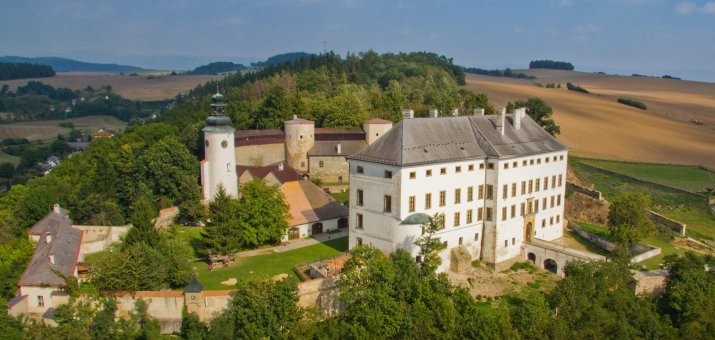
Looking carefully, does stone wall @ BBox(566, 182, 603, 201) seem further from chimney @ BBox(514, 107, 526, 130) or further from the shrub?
the shrub

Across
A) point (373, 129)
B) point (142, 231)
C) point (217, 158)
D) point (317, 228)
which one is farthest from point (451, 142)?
point (373, 129)

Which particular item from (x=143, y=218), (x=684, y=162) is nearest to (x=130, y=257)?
(x=143, y=218)

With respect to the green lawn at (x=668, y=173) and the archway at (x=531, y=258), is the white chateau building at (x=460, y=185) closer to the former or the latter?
the archway at (x=531, y=258)

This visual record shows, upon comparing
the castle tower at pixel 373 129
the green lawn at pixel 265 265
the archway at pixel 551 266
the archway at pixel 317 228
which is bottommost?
the archway at pixel 551 266

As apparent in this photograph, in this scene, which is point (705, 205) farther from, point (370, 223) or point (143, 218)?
point (143, 218)

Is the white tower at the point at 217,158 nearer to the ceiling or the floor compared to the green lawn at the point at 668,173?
nearer to the ceiling

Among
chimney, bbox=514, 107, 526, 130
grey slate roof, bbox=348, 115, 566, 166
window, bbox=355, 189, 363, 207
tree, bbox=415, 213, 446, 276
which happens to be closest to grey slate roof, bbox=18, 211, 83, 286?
window, bbox=355, 189, 363, 207

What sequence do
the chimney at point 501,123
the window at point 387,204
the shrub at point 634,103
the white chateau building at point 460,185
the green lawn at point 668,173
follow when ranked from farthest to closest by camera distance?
1. the shrub at point 634,103
2. the green lawn at point 668,173
3. the chimney at point 501,123
4. the window at point 387,204
5. the white chateau building at point 460,185

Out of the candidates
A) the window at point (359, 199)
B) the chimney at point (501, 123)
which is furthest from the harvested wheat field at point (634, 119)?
the window at point (359, 199)
